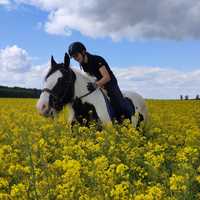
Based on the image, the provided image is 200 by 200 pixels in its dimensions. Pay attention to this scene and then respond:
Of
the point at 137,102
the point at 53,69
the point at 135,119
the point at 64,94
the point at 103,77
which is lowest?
the point at 135,119

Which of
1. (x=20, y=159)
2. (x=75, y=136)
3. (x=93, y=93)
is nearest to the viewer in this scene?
(x=20, y=159)

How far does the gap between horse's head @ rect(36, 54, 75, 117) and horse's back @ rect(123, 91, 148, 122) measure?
7.94ft

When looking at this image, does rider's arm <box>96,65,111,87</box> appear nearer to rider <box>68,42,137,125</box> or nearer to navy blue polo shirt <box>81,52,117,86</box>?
rider <box>68,42,137,125</box>

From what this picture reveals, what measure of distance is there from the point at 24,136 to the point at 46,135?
3938 mm

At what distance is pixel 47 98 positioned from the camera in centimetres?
1043

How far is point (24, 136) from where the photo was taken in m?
6.68

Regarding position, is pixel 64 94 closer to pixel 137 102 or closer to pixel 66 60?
pixel 66 60

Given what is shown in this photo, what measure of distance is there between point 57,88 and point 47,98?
0.97ft

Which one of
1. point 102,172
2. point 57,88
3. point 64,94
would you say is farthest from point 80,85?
point 102,172

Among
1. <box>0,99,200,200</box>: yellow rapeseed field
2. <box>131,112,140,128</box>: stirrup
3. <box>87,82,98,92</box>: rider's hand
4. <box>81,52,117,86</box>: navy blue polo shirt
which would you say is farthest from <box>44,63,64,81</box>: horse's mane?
<box>131,112,140,128</box>: stirrup

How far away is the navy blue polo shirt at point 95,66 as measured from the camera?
35.7 feet

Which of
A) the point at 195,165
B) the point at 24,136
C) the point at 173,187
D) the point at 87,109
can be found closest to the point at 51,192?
the point at 173,187

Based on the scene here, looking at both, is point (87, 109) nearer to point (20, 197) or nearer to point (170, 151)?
point (170, 151)

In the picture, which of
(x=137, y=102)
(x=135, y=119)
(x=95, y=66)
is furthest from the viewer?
(x=137, y=102)
